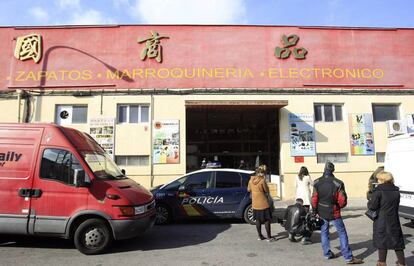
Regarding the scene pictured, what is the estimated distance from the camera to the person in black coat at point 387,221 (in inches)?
197

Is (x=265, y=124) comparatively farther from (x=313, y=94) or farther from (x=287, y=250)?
(x=287, y=250)

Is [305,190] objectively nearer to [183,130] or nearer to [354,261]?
[354,261]

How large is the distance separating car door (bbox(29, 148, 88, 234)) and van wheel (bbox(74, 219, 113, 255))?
305 mm

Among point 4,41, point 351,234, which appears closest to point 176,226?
point 351,234

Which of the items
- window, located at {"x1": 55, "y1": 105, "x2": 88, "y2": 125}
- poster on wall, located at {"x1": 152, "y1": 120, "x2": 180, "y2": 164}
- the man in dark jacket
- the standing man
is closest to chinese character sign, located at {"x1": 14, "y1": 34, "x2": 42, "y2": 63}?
window, located at {"x1": 55, "y1": 105, "x2": 88, "y2": 125}

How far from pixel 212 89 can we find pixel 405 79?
877 centimetres

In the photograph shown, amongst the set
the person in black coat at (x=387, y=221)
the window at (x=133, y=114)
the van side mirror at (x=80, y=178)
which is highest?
the window at (x=133, y=114)

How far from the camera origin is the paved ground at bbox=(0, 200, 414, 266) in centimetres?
589

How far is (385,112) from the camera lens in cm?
1514

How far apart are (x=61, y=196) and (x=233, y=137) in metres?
10.2

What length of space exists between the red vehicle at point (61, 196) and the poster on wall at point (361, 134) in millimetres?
10862

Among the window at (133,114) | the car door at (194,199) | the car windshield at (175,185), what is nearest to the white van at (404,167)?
the car door at (194,199)

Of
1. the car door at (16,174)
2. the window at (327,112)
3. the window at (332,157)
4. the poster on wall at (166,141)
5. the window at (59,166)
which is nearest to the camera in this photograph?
the car door at (16,174)

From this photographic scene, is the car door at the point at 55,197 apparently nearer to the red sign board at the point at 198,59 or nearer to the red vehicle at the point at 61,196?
the red vehicle at the point at 61,196
